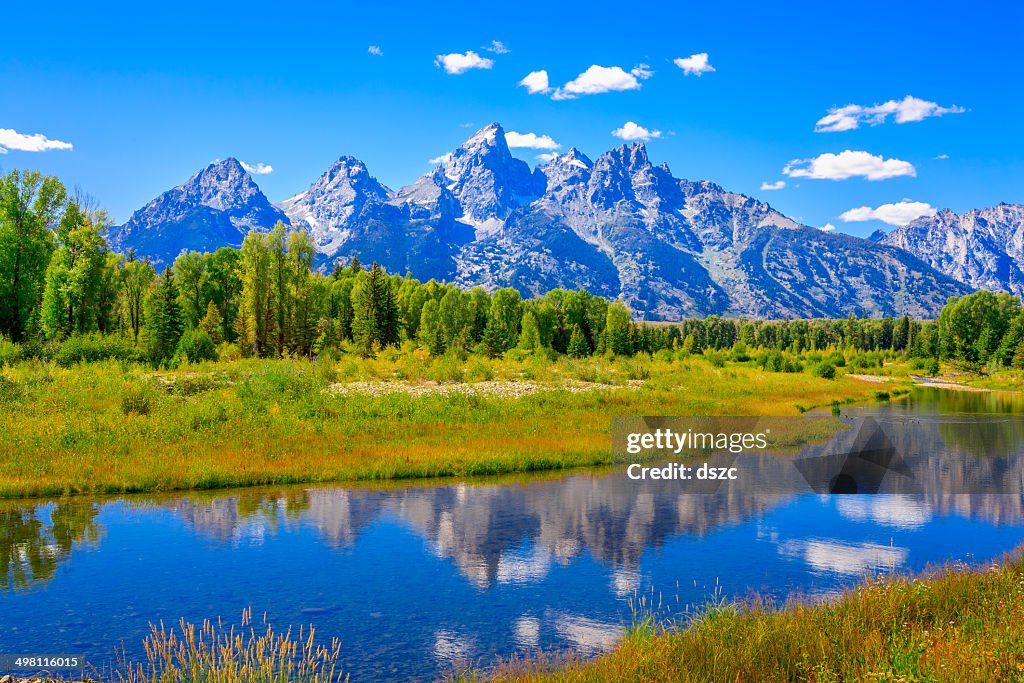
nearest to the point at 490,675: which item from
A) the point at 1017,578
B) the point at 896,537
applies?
the point at 1017,578

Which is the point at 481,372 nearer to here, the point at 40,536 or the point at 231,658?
the point at 40,536

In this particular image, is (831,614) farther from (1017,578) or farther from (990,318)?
(990,318)

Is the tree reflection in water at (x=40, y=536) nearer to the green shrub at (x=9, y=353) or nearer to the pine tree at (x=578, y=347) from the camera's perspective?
the green shrub at (x=9, y=353)

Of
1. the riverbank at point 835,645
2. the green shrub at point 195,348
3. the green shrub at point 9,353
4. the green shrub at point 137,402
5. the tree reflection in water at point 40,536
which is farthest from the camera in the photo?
the green shrub at point 195,348

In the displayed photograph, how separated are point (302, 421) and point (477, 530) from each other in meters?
17.2

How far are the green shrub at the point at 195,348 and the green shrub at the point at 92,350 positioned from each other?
3429 millimetres

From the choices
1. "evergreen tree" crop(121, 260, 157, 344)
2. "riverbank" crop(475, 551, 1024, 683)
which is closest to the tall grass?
"riverbank" crop(475, 551, 1024, 683)

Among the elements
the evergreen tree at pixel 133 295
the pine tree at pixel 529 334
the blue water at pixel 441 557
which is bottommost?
the blue water at pixel 441 557

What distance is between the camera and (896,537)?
22000 millimetres

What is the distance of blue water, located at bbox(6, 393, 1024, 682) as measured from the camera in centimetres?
1453

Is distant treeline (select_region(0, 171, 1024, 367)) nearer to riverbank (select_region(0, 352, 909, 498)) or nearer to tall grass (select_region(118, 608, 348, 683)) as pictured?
riverbank (select_region(0, 352, 909, 498))

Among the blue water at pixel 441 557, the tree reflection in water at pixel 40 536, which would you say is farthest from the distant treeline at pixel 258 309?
the blue water at pixel 441 557

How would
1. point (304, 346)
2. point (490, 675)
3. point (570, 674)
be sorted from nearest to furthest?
point (570, 674) → point (490, 675) → point (304, 346)

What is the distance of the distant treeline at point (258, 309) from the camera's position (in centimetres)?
5516
